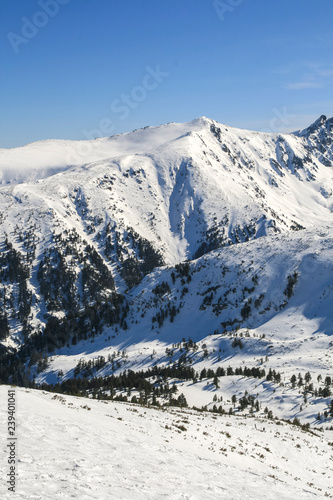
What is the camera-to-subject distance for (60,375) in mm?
152250

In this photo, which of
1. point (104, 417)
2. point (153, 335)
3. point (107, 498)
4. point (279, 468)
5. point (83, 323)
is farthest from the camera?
point (83, 323)

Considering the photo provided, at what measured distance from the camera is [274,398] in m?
82.5

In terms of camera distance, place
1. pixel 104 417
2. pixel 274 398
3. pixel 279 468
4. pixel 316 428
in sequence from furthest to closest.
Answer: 1. pixel 274 398
2. pixel 316 428
3. pixel 104 417
4. pixel 279 468

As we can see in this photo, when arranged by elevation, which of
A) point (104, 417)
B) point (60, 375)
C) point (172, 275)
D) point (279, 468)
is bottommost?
point (60, 375)

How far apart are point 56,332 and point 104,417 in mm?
167152

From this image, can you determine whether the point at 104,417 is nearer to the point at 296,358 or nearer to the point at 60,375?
the point at 296,358

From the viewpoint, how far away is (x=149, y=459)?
27.5m

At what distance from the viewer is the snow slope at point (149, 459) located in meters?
20.7

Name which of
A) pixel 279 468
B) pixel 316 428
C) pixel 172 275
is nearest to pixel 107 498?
pixel 279 468

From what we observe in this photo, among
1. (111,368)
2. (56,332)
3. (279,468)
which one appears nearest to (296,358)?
(111,368)

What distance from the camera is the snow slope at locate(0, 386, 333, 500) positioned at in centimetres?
2073

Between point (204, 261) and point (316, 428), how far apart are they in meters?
131

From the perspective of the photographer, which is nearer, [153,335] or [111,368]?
[111,368]

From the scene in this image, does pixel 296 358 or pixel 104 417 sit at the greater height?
pixel 104 417
